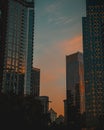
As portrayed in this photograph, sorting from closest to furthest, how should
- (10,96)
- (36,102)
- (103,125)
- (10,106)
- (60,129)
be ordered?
(10,106)
(10,96)
(36,102)
(60,129)
(103,125)

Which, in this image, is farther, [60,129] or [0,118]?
[60,129]

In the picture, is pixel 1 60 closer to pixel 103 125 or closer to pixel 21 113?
pixel 21 113

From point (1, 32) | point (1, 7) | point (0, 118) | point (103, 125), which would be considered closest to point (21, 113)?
point (0, 118)

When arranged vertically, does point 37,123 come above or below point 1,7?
below

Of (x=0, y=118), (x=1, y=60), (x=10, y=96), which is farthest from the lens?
(x=1, y=60)

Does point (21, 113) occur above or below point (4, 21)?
below

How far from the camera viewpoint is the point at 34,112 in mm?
88188

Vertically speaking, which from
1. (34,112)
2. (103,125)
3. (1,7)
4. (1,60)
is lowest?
(103,125)

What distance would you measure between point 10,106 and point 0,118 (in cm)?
524

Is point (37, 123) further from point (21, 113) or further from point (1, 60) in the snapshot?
point (1, 60)

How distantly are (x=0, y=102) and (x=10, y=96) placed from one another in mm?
7162

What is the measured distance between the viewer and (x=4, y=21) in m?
87.9

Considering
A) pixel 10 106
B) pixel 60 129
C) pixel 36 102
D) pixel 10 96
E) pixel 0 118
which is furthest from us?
pixel 60 129

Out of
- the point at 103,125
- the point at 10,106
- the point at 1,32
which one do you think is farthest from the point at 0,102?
the point at 103,125
